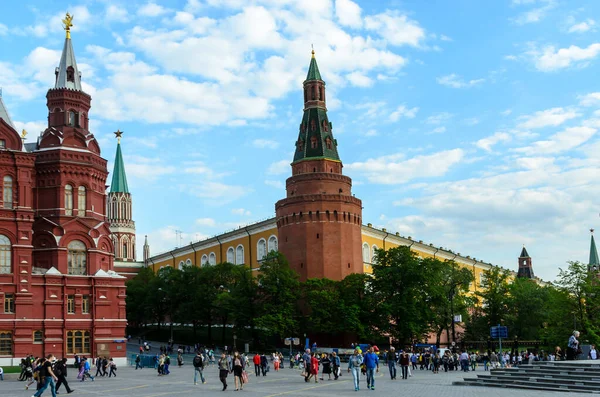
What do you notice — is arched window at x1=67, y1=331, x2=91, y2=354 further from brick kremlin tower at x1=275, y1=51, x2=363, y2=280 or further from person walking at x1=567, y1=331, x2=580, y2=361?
person walking at x1=567, y1=331, x2=580, y2=361

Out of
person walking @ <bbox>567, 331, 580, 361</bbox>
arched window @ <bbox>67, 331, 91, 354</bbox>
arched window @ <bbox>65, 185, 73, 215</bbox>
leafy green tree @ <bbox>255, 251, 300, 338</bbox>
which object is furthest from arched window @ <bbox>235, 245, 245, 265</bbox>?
person walking @ <bbox>567, 331, 580, 361</bbox>

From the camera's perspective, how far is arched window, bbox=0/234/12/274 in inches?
2253

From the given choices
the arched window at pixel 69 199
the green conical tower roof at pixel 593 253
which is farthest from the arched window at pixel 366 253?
the green conical tower roof at pixel 593 253

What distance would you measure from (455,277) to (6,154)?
156 feet

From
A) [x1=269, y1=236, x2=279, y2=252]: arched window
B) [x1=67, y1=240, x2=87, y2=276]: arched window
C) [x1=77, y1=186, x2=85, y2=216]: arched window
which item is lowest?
[x1=67, y1=240, x2=87, y2=276]: arched window

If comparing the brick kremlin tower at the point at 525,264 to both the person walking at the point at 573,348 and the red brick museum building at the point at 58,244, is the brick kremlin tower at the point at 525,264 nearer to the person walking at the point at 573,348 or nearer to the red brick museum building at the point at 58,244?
the red brick museum building at the point at 58,244

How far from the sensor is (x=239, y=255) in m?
102

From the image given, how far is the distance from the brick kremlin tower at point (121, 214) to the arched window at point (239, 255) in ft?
104

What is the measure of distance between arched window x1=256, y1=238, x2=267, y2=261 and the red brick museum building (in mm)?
31867

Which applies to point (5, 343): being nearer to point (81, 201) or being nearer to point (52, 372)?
point (81, 201)

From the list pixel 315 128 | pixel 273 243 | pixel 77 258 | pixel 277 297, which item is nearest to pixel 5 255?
pixel 77 258

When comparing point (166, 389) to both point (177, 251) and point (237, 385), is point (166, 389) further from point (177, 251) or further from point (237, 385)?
point (177, 251)

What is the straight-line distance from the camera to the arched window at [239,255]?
101 m

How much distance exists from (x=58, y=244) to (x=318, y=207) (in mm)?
28112
